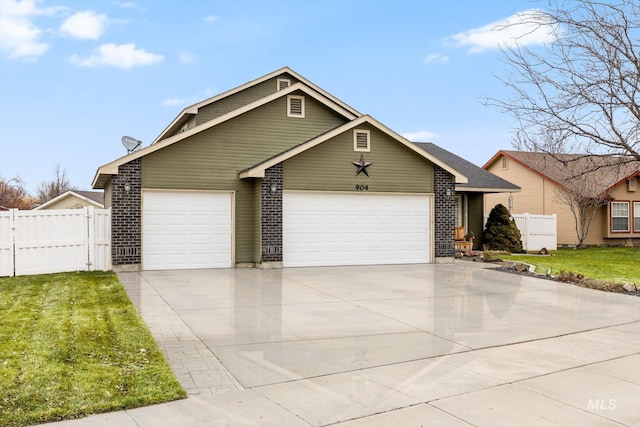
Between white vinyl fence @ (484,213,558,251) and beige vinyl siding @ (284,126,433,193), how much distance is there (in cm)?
892

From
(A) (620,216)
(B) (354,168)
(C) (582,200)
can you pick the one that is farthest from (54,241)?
(A) (620,216)

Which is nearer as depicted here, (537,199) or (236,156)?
(236,156)

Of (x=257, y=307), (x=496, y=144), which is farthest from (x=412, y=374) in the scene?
(x=496, y=144)

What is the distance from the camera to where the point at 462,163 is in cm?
2580

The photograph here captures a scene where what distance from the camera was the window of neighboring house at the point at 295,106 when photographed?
60.7ft

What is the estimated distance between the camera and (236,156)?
1720cm

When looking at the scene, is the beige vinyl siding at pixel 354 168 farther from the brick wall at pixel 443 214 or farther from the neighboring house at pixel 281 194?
the brick wall at pixel 443 214

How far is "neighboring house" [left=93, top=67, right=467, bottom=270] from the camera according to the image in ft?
52.0

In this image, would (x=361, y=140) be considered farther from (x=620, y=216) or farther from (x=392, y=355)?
(x=620, y=216)

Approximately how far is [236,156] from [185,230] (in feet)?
9.19

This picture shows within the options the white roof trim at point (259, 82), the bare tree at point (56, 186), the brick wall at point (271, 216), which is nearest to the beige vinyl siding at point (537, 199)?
the white roof trim at point (259, 82)

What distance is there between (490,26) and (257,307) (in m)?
7.73

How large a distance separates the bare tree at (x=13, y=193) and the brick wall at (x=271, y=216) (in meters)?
45.5

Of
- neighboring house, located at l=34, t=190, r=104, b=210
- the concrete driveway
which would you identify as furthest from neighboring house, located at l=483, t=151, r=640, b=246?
neighboring house, located at l=34, t=190, r=104, b=210
